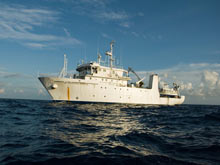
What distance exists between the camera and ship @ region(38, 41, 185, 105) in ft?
82.6

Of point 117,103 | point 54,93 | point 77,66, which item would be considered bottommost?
point 117,103

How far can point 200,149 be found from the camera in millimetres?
4586

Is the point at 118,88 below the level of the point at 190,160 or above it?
above

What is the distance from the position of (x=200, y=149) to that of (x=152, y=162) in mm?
2204

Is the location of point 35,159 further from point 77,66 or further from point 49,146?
point 77,66

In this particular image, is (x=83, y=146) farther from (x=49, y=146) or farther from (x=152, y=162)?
(x=152, y=162)

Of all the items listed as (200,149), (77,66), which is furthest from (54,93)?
(200,149)

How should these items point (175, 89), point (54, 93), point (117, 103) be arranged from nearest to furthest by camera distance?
1. point (54, 93)
2. point (117, 103)
3. point (175, 89)

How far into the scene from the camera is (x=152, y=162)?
136 inches

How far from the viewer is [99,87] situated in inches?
1061

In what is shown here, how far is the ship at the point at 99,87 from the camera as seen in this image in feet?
82.6

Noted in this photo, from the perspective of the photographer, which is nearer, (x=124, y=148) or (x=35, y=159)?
(x=35, y=159)

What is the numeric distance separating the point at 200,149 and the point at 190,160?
127 cm

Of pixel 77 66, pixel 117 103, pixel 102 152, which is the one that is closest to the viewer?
pixel 102 152
